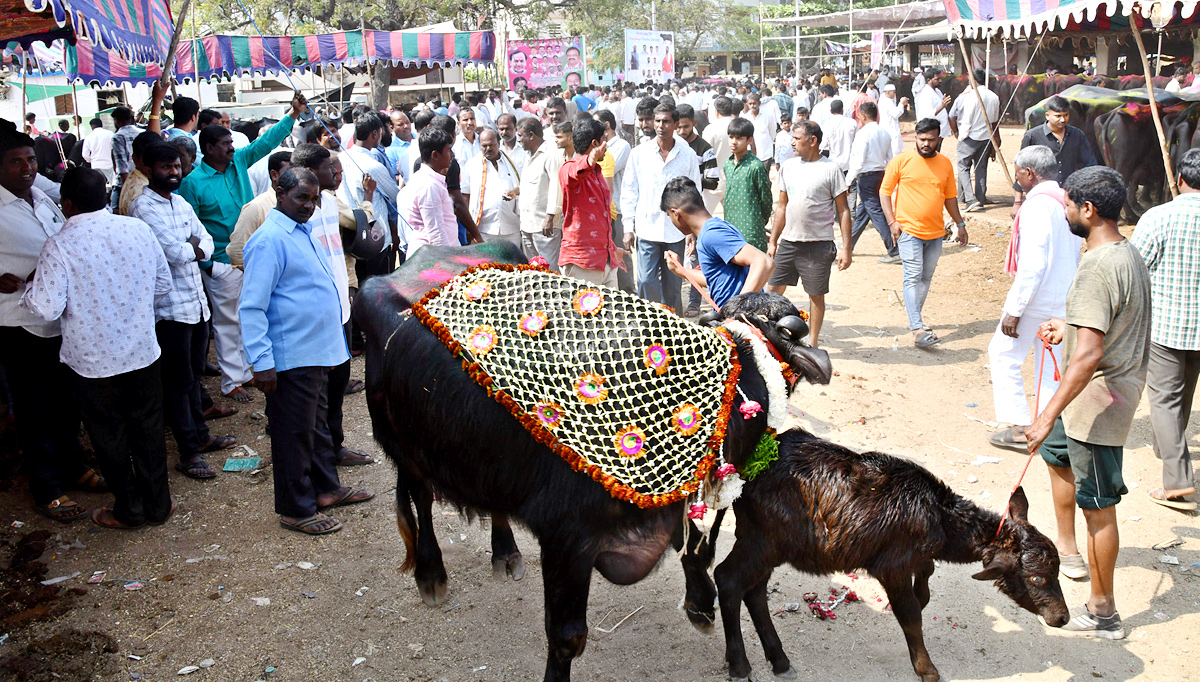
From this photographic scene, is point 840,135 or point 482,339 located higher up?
point 840,135

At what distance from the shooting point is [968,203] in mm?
12906

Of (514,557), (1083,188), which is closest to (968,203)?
(1083,188)

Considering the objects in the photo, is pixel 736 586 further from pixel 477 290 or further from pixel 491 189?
pixel 491 189

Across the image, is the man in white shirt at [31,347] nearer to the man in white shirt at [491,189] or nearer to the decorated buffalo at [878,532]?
the man in white shirt at [491,189]

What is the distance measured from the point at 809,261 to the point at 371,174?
3832mm

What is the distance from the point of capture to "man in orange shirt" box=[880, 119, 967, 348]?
7.54 m

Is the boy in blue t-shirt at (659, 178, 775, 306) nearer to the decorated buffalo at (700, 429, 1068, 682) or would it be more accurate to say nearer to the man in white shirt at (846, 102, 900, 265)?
the decorated buffalo at (700, 429, 1068, 682)

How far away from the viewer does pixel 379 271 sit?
757cm

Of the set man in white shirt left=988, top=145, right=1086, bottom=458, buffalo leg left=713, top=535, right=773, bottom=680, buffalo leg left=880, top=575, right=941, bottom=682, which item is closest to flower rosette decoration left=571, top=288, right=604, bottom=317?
buffalo leg left=713, top=535, right=773, bottom=680

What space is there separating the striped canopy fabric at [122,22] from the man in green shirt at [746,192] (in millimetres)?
4305

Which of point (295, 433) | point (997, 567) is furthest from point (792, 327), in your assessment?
point (295, 433)

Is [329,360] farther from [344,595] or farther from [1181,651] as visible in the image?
[1181,651]

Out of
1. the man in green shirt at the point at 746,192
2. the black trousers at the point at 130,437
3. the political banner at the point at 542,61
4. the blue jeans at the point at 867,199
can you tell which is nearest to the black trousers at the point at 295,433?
the black trousers at the point at 130,437

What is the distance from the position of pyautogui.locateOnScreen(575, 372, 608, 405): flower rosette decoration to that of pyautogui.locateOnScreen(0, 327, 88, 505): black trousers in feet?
10.8
